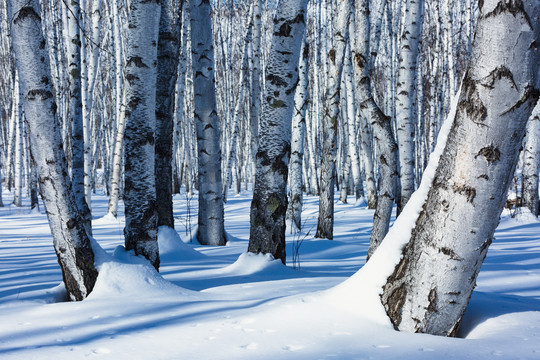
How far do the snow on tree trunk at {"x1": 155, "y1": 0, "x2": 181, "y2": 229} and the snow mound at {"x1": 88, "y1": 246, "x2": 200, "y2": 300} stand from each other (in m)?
2.23

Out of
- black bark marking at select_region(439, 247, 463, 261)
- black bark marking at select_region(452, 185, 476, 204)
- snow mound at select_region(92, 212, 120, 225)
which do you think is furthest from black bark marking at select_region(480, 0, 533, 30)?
snow mound at select_region(92, 212, 120, 225)

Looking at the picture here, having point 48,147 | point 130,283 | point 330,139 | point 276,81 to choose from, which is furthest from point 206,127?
point 130,283

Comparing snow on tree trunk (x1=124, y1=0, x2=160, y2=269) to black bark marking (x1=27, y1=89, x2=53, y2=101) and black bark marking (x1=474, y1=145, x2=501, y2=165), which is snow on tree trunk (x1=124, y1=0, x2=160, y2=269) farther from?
black bark marking (x1=474, y1=145, x2=501, y2=165)

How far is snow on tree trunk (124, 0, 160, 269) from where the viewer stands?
3.14m

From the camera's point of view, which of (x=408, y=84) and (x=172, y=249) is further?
(x=408, y=84)

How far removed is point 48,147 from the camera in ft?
8.66

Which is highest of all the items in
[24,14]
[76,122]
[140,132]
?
[24,14]

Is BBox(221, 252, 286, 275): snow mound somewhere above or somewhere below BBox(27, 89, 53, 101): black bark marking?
below

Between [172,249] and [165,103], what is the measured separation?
1656 mm

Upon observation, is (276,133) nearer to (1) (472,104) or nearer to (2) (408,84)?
(1) (472,104)

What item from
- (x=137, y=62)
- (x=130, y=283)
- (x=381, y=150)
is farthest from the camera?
(x=381, y=150)

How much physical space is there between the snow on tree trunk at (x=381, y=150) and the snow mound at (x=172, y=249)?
6.02 ft

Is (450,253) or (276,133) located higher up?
(276,133)

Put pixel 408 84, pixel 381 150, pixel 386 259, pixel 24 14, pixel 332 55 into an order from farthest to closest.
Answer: pixel 332 55 < pixel 408 84 < pixel 381 150 < pixel 24 14 < pixel 386 259
